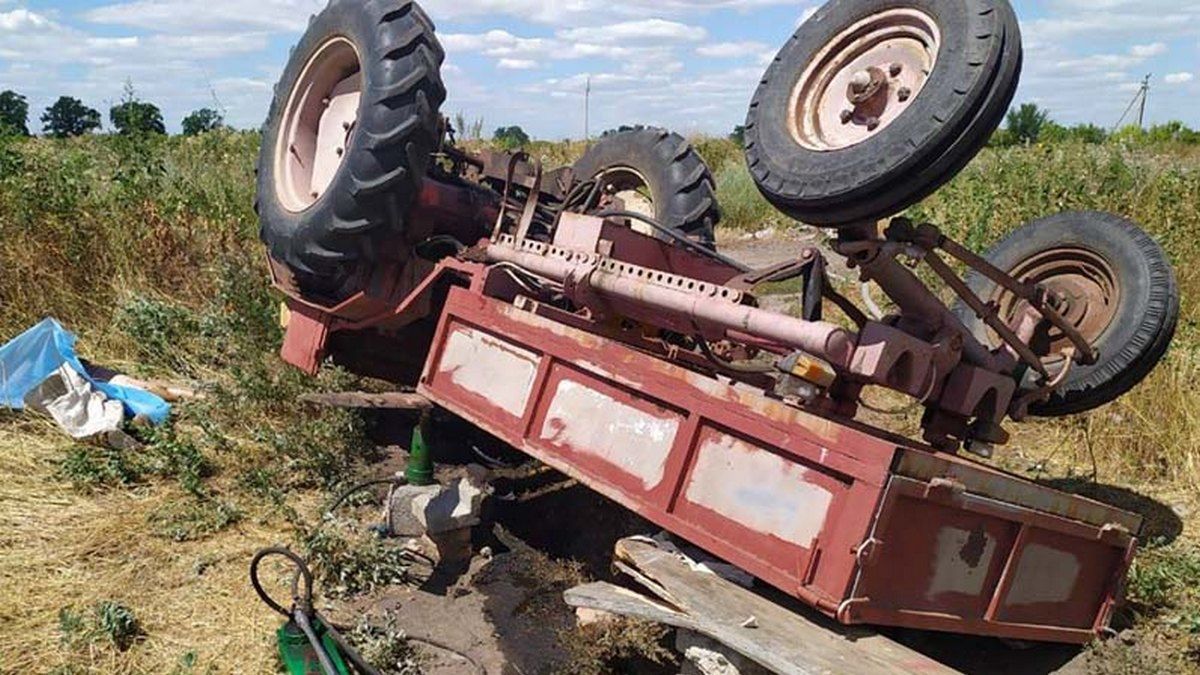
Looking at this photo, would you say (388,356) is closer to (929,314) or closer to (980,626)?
(929,314)

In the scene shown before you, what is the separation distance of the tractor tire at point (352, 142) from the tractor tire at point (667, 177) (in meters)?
1.39

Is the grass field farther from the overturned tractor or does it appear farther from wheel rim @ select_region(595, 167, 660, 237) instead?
wheel rim @ select_region(595, 167, 660, 237)

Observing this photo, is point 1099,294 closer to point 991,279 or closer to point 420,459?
point 991,279

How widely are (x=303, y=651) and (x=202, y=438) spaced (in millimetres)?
2460

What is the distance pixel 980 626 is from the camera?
312 centimetres

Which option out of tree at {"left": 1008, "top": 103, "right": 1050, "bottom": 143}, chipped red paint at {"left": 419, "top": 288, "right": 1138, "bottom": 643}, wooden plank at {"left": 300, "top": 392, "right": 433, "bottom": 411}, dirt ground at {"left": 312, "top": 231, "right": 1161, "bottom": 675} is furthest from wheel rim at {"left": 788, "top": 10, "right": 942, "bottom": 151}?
tree at {"left": 1008, "top": 103, "right": 1050, "bottom": 143}

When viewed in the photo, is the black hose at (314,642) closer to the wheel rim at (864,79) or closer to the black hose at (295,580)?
the black hose at (295,580)

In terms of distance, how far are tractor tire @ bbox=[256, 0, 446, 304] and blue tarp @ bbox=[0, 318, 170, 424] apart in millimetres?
1504

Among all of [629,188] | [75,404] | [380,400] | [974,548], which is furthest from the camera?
[629,188]

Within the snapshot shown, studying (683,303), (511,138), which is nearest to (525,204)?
(683,303)

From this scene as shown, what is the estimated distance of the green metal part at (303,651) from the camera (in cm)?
344

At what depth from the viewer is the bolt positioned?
10.2 feet

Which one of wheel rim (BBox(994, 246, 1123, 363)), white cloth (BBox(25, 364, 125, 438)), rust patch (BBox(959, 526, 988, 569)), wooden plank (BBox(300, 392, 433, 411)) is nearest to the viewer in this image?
rust patch (BBox(959, 526, 988, 569))

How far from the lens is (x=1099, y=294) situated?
4281 mm
